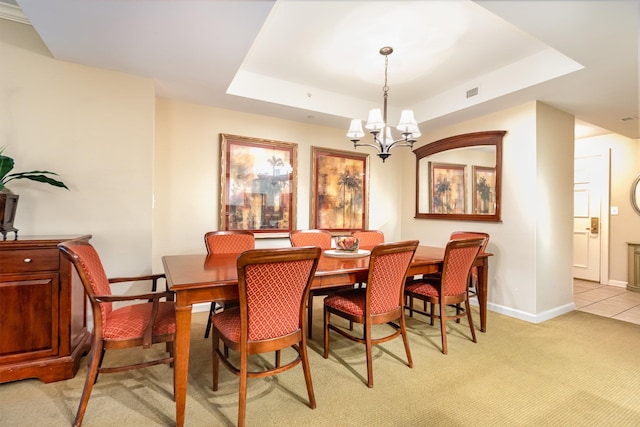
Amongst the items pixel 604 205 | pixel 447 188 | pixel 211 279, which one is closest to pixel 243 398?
pixel 211 279

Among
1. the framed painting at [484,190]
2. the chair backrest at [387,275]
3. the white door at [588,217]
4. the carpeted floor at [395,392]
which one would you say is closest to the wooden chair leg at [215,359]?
the carpeted floor at [395,392]

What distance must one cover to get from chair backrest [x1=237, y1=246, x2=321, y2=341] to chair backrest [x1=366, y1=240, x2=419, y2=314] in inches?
20.1

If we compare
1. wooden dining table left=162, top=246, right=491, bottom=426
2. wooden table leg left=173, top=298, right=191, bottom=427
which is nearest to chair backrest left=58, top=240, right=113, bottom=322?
wooden dining table left=162, top=246, right=491, bottom=426

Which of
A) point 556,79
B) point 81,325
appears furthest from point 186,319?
point 556,79

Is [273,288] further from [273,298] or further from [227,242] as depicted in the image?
[227,242]

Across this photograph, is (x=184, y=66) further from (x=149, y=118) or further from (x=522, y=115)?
(x=522, y=115)

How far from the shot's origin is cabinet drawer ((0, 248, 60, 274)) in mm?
1959

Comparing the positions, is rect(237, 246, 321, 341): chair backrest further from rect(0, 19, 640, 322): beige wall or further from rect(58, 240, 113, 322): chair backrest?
rect(0, 19, 640, 322): beige wall

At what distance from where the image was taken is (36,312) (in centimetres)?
204

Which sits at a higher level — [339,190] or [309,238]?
[339,190]

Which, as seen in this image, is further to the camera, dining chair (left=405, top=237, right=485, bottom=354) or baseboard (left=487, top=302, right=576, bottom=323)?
baseboard (left=487, top=302, right=576, bottom=323)

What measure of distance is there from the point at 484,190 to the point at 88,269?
161 inches

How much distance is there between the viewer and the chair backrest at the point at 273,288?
1.56 m

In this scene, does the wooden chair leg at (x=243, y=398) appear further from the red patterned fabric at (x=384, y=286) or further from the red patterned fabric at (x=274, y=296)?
the red patterned fabric at (x=384, y=286)
